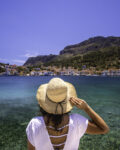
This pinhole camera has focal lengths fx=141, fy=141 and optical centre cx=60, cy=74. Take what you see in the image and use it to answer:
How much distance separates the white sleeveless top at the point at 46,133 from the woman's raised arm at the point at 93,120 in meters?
0.06

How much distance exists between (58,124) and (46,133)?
13 centimetres

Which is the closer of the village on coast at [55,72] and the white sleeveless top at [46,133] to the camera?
the white sleeveless top at [46,133]

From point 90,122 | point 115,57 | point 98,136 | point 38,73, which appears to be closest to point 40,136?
point 90,122

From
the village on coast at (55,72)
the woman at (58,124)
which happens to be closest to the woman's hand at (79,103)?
the woman at (58,124)

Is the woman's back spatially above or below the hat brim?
below

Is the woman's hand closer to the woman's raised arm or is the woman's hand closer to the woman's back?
the woman's raised arm

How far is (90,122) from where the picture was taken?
4.29ft

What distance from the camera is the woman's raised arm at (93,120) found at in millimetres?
1246

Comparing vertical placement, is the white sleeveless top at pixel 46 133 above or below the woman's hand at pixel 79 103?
below

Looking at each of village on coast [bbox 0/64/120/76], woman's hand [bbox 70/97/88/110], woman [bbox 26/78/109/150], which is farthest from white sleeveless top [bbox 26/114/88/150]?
village on coast [bbox 0/64/120/76]

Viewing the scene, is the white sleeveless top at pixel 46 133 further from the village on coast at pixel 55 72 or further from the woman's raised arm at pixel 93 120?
the village on coast at pixel 55 72

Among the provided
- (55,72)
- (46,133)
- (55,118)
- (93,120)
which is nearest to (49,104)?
(55,118)

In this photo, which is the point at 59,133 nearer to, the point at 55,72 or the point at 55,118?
the point at 55,118

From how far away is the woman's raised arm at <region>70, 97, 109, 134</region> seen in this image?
4.09 feet
